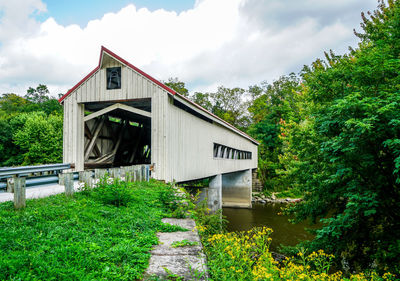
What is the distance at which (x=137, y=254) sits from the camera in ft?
8.67

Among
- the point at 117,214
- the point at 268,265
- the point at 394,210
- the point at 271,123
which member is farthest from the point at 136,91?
the point at 271,123

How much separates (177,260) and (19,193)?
2.49 m

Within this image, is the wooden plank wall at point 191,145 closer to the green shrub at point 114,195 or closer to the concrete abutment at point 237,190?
the green shrub at point 114,195

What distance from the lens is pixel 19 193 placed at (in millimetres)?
3648

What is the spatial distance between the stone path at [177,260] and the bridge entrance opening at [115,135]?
22.3 feet

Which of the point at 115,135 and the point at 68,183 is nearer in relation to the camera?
the point at 68,183

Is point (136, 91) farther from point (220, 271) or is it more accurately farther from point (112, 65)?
point (220, 271)

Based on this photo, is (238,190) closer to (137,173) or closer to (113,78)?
(113,78)

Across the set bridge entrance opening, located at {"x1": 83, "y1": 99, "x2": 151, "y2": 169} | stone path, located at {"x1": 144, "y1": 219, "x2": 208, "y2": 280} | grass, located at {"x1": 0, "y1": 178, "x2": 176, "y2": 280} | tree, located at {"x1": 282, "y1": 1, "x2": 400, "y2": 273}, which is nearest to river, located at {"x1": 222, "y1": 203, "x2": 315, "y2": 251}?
tree, located at {"x1": 282, "y1": 1, "x2": 400, "y2": 273}

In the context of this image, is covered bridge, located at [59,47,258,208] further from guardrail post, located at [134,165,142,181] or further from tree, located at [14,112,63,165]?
tree, located at [14,112,63,165]

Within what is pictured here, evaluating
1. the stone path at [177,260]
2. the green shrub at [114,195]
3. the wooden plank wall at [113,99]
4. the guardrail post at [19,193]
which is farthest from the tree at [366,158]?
the guardrail post at [19,193]

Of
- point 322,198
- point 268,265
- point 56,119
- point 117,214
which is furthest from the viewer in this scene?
point 56,119

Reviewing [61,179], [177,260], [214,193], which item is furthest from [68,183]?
Answer: [214,193]

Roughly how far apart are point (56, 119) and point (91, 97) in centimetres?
2448
